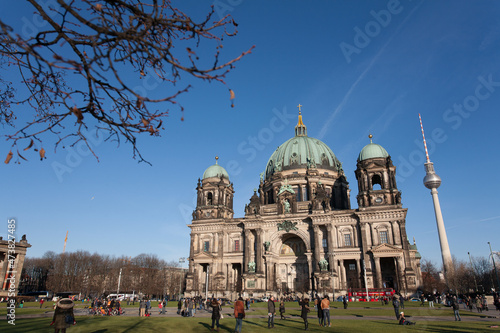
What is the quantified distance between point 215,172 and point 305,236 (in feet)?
75.4

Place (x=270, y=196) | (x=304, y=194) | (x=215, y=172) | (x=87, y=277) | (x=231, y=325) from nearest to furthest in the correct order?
(x=231, y=325)
(x=304, y=194)
(x=215, y=172)
(x=270, y=196)
(x=87, y=277)

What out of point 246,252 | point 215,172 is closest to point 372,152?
point 246,252

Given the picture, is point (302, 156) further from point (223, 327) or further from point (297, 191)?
→ point (223, 327)

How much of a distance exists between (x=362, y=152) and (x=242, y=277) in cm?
3001

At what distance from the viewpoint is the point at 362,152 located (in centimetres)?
6025

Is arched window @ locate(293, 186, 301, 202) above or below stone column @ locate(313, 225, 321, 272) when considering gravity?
above

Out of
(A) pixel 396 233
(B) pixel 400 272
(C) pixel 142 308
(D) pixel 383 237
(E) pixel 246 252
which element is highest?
Answer: (A) pixel 396 233

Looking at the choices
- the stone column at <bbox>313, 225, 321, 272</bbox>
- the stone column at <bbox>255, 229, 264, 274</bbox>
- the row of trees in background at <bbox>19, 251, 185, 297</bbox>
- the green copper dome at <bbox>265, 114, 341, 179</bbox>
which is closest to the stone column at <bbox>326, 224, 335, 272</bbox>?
the stone column at <bbox>313, 225, 321, 272</bbox>

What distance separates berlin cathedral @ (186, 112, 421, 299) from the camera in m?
51.9

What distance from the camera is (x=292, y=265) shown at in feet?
195

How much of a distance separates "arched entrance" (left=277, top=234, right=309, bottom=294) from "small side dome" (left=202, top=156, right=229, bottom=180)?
1852 cm

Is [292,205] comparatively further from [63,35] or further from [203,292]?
[63,35]

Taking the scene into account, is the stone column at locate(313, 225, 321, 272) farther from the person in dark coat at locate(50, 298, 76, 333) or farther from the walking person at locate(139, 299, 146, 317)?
the person in dark coat at locate(50, 298, 76, 333)

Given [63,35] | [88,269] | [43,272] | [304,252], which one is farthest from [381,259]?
[43,272]
